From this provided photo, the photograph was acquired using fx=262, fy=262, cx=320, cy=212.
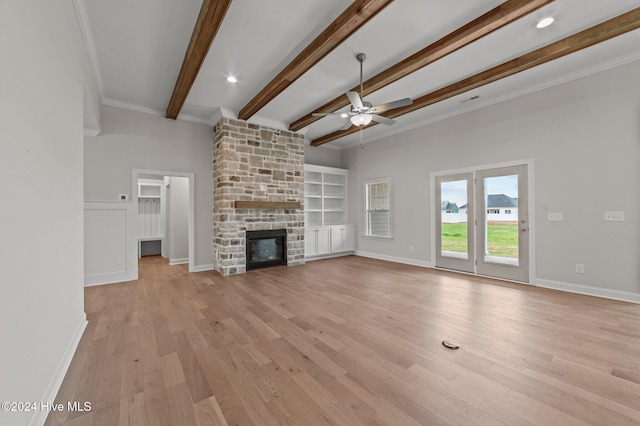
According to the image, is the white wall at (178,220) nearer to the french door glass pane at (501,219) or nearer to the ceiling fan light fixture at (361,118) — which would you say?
the ceiling fan light fixture at (361,118)

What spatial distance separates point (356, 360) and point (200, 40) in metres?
3.49

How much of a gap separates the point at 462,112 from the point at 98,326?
6.44m

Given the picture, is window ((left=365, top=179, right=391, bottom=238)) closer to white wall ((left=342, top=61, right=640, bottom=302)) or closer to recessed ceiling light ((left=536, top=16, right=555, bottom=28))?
white wall ((left=342, top=61, right=640, bottom=302))

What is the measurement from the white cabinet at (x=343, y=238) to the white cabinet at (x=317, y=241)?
167 millimetres

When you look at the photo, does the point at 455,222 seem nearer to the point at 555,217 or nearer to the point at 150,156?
the point at 555,217

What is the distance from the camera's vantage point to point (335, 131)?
6.42m

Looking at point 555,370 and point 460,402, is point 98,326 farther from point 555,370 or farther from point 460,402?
point 555,370

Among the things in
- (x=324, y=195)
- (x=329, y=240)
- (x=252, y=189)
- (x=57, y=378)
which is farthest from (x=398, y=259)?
(x=57, y=378)

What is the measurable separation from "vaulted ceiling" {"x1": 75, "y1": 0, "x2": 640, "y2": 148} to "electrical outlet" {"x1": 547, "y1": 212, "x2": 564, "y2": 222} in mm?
2006

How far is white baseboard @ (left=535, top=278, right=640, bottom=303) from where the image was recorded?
11.3 feet

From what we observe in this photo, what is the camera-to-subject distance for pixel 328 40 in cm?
282

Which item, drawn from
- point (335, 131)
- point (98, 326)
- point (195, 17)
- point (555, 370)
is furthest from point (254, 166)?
point (555, 370)

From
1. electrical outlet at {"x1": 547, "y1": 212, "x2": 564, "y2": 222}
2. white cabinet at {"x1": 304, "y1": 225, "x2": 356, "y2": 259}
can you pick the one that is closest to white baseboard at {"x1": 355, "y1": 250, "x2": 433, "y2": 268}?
white cabinet at {"x1": 304, "y1": 225, "x2": 356, "y2": 259}

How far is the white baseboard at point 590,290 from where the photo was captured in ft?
11.3
